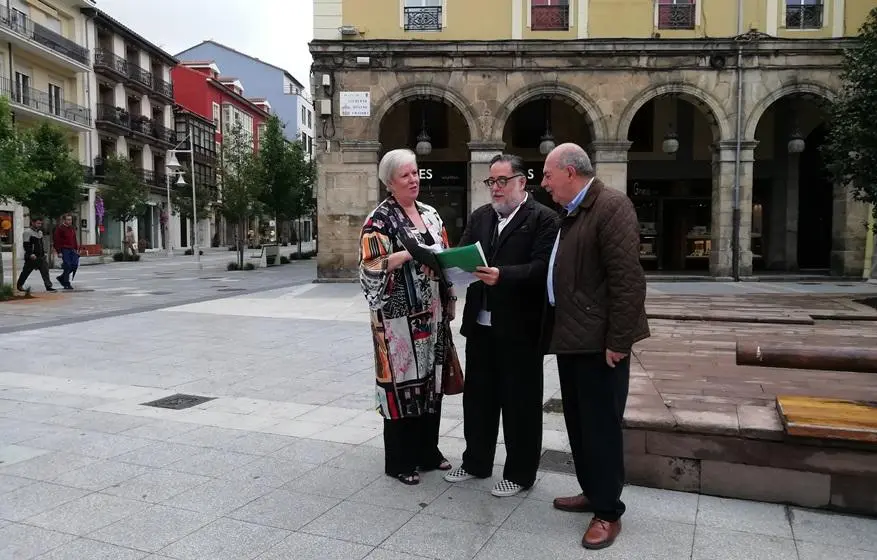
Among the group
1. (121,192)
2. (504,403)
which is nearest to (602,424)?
(504,403)

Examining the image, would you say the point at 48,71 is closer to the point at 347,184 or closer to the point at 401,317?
the point at 347,184

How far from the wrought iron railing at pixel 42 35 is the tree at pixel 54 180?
42.6 ft

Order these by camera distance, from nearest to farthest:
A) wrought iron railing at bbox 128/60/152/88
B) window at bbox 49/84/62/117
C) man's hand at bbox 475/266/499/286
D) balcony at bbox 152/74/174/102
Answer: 1. man's hand at bbox 475/266/499/286
2. window at bbox 49/84/62/117
3. wrought iron railing at bbox 128/60/152/88
4. balcony at bbox 152/74/174/102

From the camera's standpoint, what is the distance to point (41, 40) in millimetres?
38938

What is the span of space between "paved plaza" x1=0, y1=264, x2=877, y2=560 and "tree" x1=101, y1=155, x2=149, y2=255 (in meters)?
32.8

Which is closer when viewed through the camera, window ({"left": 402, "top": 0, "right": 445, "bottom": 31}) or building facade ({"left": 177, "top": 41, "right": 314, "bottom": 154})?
window ({"left": 402, "top": 0, "right": 445, "bottom": 31})

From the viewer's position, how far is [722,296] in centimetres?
1423

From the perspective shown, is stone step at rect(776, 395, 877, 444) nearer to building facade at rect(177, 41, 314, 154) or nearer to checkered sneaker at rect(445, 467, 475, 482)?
checkered sneaker at rect(445, 467, 475, 482)

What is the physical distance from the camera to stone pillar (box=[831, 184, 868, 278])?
1855 cm

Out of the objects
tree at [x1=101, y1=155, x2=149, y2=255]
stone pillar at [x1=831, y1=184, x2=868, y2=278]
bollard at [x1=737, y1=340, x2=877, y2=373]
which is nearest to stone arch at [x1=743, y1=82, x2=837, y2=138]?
stone pillar at [x1=831, y1=184, x2=868, y2=278]

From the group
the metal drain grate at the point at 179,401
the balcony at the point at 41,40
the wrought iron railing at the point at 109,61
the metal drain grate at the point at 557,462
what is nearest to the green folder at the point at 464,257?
the metal drain grate at the point at 557,462

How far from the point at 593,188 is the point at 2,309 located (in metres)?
13.6

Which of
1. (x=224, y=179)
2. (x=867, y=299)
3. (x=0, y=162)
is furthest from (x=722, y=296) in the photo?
(x=224, y=179)

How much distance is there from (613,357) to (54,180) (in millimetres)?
27525
